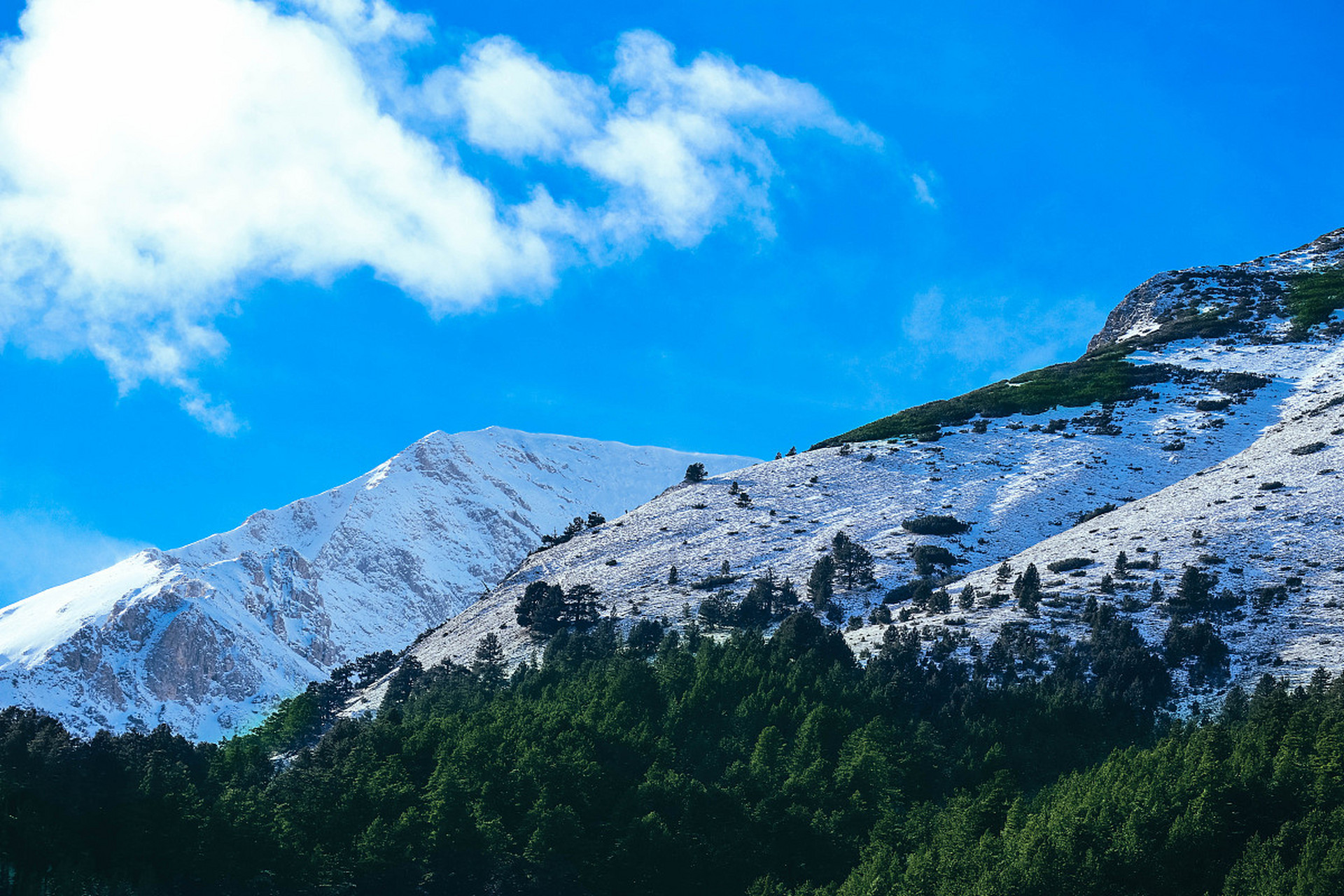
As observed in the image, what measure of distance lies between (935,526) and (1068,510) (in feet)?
42.5

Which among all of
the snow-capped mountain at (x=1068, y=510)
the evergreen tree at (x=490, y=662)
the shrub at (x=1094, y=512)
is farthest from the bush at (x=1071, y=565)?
the evergreen tree at (x=490, y=662)

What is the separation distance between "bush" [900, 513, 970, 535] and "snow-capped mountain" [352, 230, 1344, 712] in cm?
88

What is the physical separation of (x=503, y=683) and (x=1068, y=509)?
178 feet

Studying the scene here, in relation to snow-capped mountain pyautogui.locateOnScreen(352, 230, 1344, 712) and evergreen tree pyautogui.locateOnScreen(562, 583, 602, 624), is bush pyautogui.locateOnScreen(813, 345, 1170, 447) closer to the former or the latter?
snow-capped mountain pyautogui.locateOnScreen(352, 230, 1344, 712)

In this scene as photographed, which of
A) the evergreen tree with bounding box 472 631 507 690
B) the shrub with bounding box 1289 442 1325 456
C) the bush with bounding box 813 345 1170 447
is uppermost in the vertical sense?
the bush with bounding box 813 345 1170 447

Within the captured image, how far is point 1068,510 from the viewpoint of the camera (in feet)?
354

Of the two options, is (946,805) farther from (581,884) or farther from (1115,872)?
(581,884)

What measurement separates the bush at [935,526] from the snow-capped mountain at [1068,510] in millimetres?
878

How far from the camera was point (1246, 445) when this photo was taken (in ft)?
382

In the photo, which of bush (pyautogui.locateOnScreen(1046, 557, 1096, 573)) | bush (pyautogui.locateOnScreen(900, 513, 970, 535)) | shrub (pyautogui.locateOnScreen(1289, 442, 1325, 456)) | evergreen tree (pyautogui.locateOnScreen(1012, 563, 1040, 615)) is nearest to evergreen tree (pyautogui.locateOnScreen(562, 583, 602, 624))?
bush (pyautogui.locateOnScreen(900, 513, 970, 535))

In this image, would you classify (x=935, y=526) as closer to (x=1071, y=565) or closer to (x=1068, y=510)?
(x=1068, y=510)

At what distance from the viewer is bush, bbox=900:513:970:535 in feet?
343

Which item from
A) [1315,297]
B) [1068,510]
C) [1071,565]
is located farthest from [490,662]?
[1315,297]

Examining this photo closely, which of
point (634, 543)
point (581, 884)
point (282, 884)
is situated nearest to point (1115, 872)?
point (581, 884)
